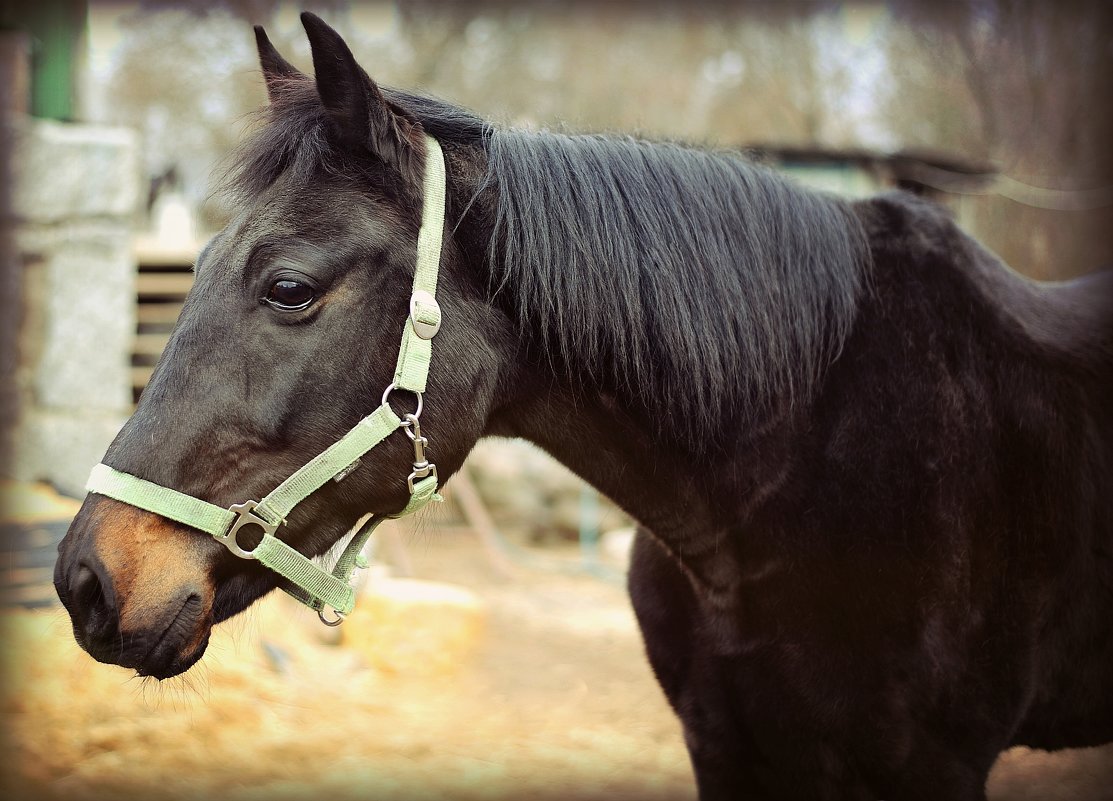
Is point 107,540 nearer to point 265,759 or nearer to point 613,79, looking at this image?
point 265,759

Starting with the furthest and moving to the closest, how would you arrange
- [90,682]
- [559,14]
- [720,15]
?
[720,15] < [559,14] < [90,682]

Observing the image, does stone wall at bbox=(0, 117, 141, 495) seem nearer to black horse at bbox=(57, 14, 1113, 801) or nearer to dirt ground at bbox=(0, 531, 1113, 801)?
dirt ground at bbox=(0, 531, 1113, 801)

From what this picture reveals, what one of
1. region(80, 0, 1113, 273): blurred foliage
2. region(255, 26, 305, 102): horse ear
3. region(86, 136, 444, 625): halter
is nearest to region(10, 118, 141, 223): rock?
region(80, 0, 1113, 273): blurred foliage

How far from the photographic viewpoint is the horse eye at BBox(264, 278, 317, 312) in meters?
1.63

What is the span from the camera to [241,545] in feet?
5.33

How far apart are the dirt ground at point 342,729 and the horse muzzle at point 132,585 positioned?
74.8 inches

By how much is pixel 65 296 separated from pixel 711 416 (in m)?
5.10

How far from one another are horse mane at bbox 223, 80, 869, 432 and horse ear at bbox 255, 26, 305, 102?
0.54 ft

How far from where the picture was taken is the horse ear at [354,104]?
5.15 feet

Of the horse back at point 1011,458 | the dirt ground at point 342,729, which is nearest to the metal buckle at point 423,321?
the horse back at point 1011,458

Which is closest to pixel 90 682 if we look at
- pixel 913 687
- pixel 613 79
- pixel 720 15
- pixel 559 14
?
pixel 913 687

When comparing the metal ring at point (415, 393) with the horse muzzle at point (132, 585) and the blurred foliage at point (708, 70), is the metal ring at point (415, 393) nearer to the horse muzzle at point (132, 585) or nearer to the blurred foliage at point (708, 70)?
the horse muzzle at point (132, 585)

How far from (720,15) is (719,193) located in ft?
36.5

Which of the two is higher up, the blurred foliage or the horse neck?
the blurred foliage
